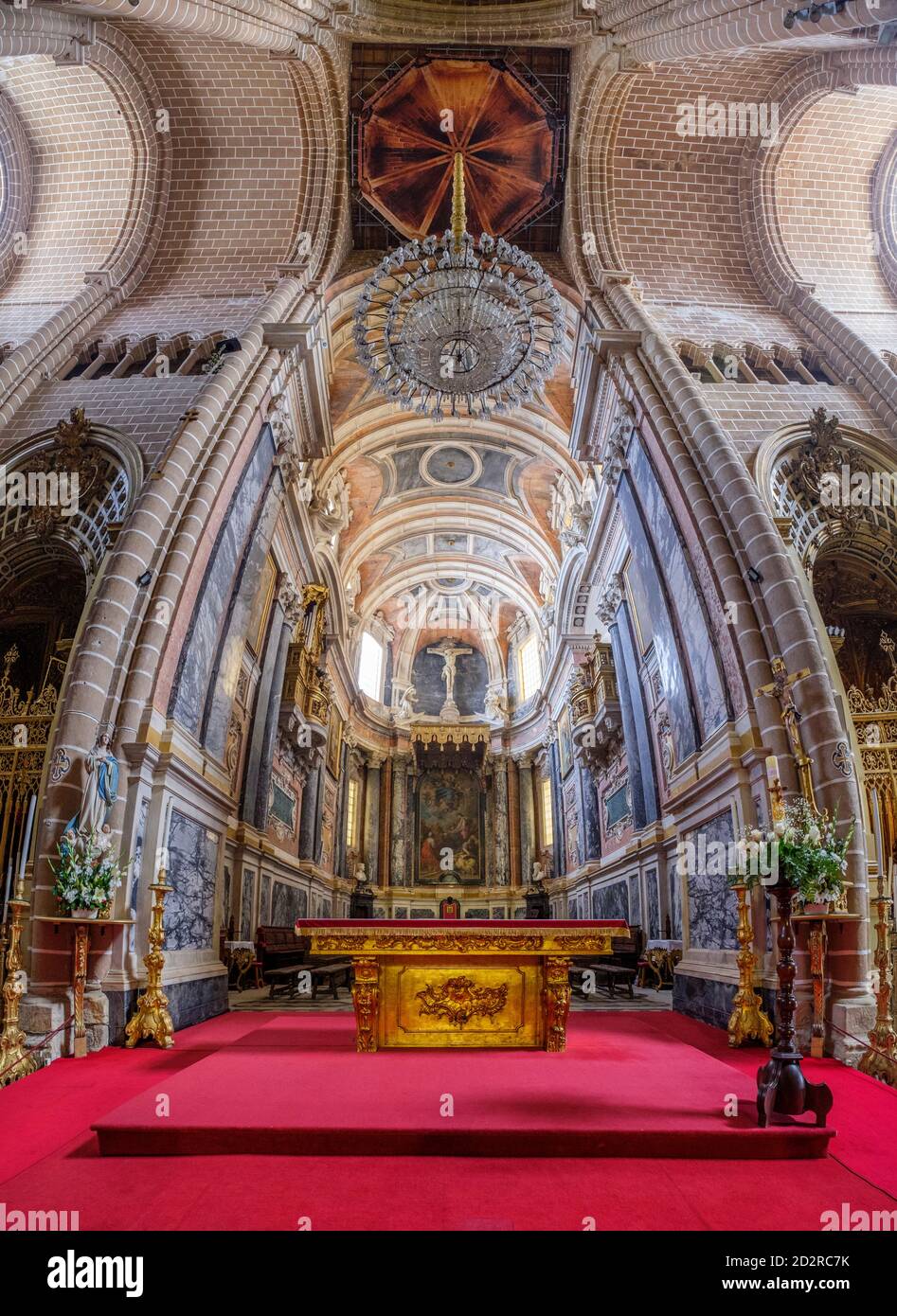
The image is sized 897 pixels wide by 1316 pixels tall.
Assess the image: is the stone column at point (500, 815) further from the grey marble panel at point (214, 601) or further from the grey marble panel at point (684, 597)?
the grey marble panel at point (214, 601)

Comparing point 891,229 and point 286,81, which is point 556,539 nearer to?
point 891,229

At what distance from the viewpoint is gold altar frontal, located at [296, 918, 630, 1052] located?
22.8 ft

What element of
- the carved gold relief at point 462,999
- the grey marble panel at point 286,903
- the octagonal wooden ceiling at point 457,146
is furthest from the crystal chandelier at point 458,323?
the grey marble panel at point 286,903

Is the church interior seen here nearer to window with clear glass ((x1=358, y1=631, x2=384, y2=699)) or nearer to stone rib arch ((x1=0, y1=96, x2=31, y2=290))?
stone rib arch ((x1=0, y1=96, x2=31, y2=290))

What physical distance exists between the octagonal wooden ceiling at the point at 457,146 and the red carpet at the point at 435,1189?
15.8m

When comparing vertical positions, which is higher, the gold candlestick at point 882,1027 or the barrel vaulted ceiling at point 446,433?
the barrel vaulted ceiling at point 446,433

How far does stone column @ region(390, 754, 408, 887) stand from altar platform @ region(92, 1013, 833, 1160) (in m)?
21.0

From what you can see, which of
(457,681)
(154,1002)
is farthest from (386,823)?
(154,1002)

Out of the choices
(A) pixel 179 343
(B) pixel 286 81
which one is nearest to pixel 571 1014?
(A) pixel 179 343

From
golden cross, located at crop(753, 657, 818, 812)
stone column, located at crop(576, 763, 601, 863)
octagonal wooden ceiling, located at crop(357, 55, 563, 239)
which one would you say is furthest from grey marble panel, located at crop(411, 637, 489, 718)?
golden cross, located at crop(753, 657, 818, 812)

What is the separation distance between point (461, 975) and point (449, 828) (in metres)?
21.6

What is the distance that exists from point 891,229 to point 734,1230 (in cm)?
1679

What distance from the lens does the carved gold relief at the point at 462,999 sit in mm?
7109

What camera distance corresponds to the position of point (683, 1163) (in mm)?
4188
